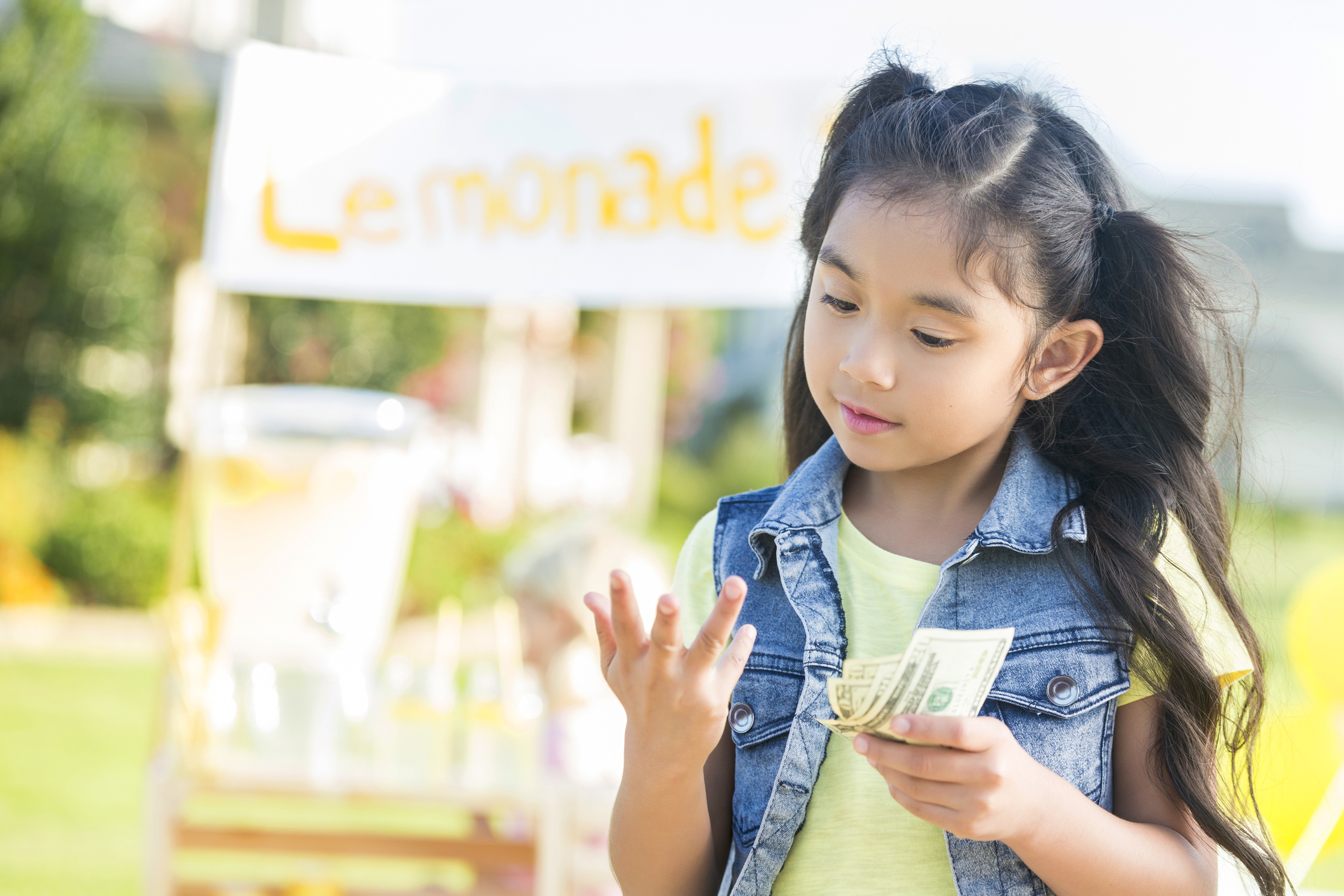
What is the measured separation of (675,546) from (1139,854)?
10.4m

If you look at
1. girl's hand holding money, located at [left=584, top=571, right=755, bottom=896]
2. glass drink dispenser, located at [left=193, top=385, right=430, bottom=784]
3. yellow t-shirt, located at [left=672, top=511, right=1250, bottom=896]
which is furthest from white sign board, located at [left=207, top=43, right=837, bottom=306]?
girl's hand holding money, located at [left=584, top=571, right=755, bottom=896]

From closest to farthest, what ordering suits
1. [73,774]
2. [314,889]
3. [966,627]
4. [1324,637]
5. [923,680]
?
[923,680] → [966,627] → [1324,637] → [314,889] → [73,774]

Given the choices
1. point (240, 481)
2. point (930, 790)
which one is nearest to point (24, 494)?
point (240, 481)

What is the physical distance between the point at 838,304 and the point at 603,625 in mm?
319

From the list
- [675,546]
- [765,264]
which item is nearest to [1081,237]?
[765,264]

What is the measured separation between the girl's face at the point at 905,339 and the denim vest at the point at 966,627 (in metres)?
0.10

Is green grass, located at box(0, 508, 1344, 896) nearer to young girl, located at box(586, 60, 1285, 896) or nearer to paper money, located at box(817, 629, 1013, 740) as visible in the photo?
young girl, located at box(586, 60, 1285, 896)

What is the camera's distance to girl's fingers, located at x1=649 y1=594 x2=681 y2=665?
2.73 feet

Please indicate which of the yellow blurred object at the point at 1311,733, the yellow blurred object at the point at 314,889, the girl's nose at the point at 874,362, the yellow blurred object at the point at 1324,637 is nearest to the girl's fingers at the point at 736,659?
the girl's nose at the point at 874,362

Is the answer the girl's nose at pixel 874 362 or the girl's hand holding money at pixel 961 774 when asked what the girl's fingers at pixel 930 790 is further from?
the girl's nose at pixel 874 362

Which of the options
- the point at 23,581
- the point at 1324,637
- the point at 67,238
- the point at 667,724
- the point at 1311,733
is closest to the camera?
the point at 667,724

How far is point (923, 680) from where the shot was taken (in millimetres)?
788

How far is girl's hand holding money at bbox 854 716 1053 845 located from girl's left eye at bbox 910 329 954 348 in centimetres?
29

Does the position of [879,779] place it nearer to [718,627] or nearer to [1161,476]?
[718,627]
